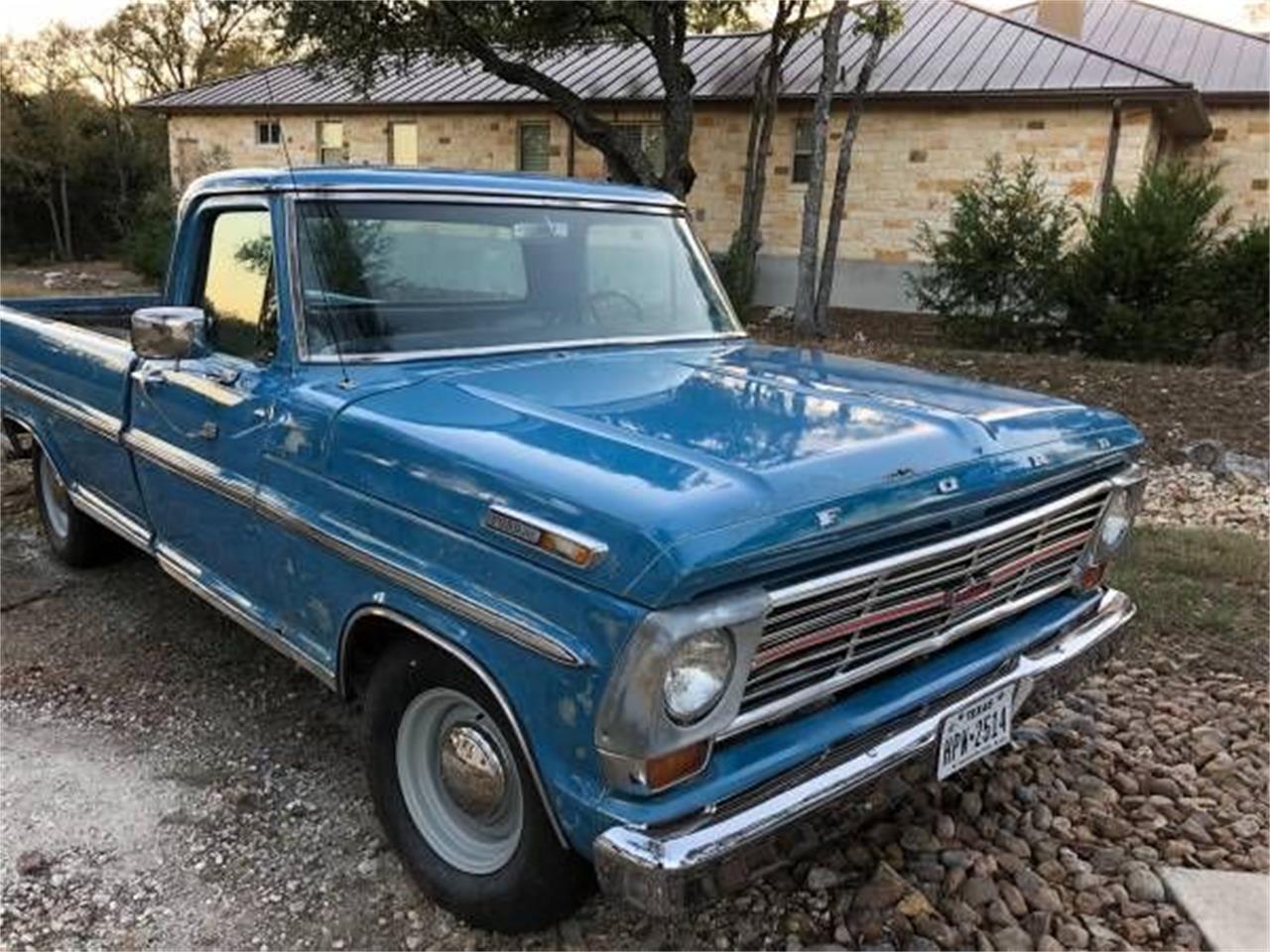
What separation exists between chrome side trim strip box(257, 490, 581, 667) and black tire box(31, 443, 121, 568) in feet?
8.07

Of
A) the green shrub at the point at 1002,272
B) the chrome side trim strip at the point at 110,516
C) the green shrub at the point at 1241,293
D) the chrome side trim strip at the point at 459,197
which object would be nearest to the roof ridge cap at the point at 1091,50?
the green shrub at the point at 1002,272

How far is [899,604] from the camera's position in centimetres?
252

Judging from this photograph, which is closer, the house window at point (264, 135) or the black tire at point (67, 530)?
the black tire at point (67, 530)

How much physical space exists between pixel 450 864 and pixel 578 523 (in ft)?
3.63

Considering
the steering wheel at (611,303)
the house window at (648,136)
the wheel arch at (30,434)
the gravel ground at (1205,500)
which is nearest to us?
the steering wheel at (611,303)

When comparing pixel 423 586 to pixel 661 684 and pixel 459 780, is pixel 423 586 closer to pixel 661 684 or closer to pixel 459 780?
pixel 459 780

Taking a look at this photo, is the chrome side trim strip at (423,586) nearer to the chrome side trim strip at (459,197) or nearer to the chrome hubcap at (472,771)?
the chrome hubcap at (472,771)

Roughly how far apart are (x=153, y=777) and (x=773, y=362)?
7.92 feet

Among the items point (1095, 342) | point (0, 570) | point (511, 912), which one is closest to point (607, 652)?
point (511, 912)

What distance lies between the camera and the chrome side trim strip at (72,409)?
164 inches

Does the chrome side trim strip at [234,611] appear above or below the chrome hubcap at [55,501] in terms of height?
above

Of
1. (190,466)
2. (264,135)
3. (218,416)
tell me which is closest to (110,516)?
(190,466)

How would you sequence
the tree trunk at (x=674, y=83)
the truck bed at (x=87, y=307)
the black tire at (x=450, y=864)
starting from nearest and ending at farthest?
the black tire at (x=450, y=864) → the truck bed at (x=87, y=307) → the tree trunk at (x=674, y=83)

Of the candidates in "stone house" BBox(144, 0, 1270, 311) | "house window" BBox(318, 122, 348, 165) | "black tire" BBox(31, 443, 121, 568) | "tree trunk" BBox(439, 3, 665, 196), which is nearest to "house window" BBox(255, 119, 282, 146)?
"stone house" BBox(144, 0, 1270, 311)
